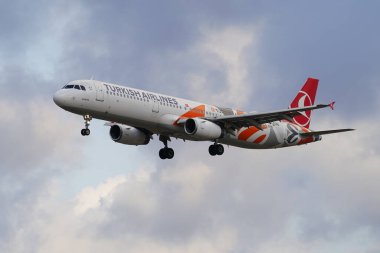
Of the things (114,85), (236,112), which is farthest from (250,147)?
(114,85)

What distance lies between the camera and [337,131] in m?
85.6

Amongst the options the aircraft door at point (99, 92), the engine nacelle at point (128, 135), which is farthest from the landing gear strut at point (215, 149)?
the aircraft door at point (99, 92)

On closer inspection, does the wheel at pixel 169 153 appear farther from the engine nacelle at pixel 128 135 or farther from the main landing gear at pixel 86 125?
the main landing gear at pixel 86 125

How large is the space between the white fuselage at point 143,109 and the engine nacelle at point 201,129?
23.1 inches

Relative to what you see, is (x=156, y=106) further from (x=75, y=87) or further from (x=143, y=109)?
(x=75, y=87)

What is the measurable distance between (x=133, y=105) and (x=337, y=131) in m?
17.4

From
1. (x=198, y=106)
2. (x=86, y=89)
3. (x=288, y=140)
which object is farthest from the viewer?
(x=288, y=140)

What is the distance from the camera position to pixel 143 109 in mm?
78188

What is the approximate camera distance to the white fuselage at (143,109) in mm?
76312

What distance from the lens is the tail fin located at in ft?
303

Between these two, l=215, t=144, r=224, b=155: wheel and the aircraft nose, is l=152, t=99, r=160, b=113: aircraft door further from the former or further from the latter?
l=215, t=144, r=224, b=155: wheel

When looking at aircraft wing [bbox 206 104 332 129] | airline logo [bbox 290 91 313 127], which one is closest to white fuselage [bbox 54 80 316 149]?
aircraft wing [bbox 206 104 332 129]

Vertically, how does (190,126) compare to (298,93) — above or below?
below

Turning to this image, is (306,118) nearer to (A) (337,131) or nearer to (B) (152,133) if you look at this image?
(A) (337,131)
